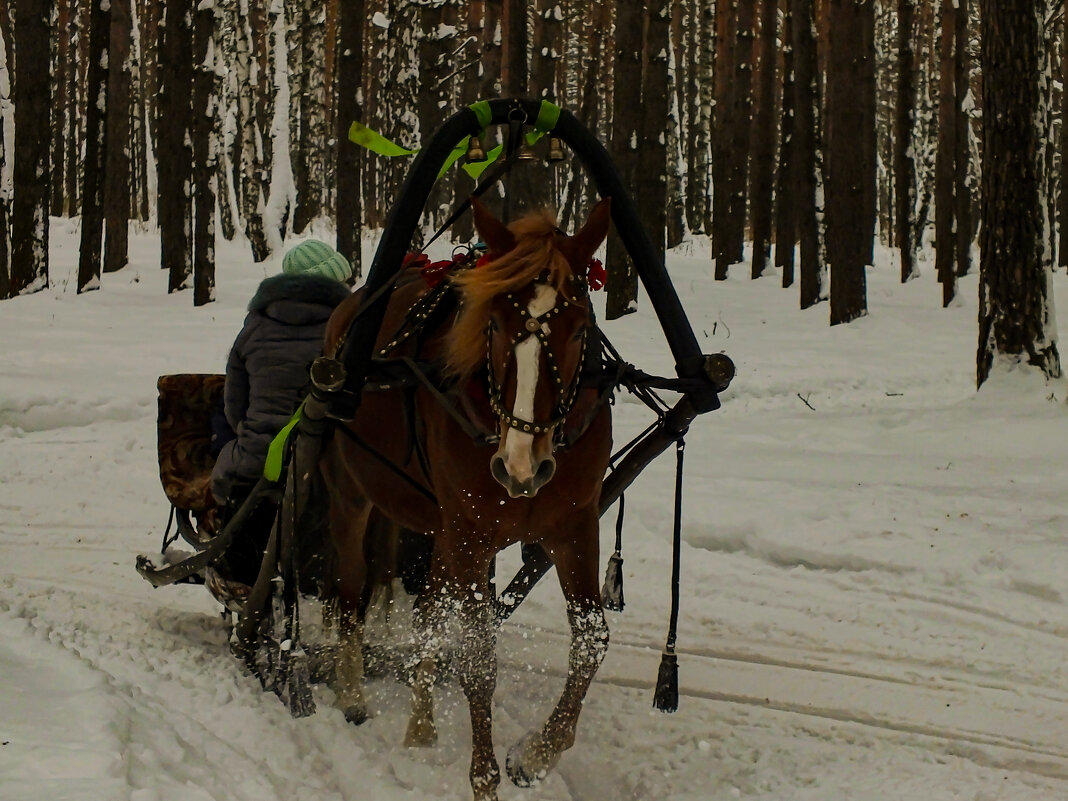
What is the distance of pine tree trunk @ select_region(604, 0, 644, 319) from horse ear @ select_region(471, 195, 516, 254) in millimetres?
10638

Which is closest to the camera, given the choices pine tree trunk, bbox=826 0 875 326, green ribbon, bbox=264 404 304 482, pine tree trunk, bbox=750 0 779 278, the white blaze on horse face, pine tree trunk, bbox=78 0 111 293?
the white blaze on horse face

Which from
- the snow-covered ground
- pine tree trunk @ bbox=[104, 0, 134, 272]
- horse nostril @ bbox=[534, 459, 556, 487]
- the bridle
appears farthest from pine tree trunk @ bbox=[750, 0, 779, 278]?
horse nostril @ bbox=[534, 459, 556, 487]

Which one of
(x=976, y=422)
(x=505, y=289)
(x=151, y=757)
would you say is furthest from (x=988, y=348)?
(x=151, y=757)

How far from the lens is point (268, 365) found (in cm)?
476

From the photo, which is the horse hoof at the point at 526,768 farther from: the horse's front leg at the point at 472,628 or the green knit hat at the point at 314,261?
the green knit hat at the point at 314,261

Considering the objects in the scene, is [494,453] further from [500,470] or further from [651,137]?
[651,137]

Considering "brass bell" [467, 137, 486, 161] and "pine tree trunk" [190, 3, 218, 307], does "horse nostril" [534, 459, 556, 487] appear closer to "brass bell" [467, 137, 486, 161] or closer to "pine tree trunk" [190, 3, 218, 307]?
"brass bell" [467, 137, 486, 161]

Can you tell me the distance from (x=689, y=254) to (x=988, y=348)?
18.5 meters

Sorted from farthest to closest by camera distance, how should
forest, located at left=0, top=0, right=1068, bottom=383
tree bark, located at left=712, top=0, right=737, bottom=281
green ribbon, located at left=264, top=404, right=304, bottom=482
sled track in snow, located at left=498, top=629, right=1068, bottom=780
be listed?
tree bark, located at left=712, top=0, right=737, bottom=281, forest, located at left=0, top=0, right=1068, bottom=383, green ribbon, located at left=264, top=404, right=304, bottom=482, sled track in snow, located at left=498, top=629, right=1068, bottom=780

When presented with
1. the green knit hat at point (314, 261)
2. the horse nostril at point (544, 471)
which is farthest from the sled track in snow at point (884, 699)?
the green knit hat at point (314, 261)

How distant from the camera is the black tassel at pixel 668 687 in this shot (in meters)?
3.74

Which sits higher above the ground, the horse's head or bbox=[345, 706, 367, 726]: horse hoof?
the horse's head

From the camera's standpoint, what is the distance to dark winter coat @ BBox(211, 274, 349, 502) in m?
4.75

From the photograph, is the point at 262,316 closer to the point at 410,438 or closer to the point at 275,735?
the point at 410,438
